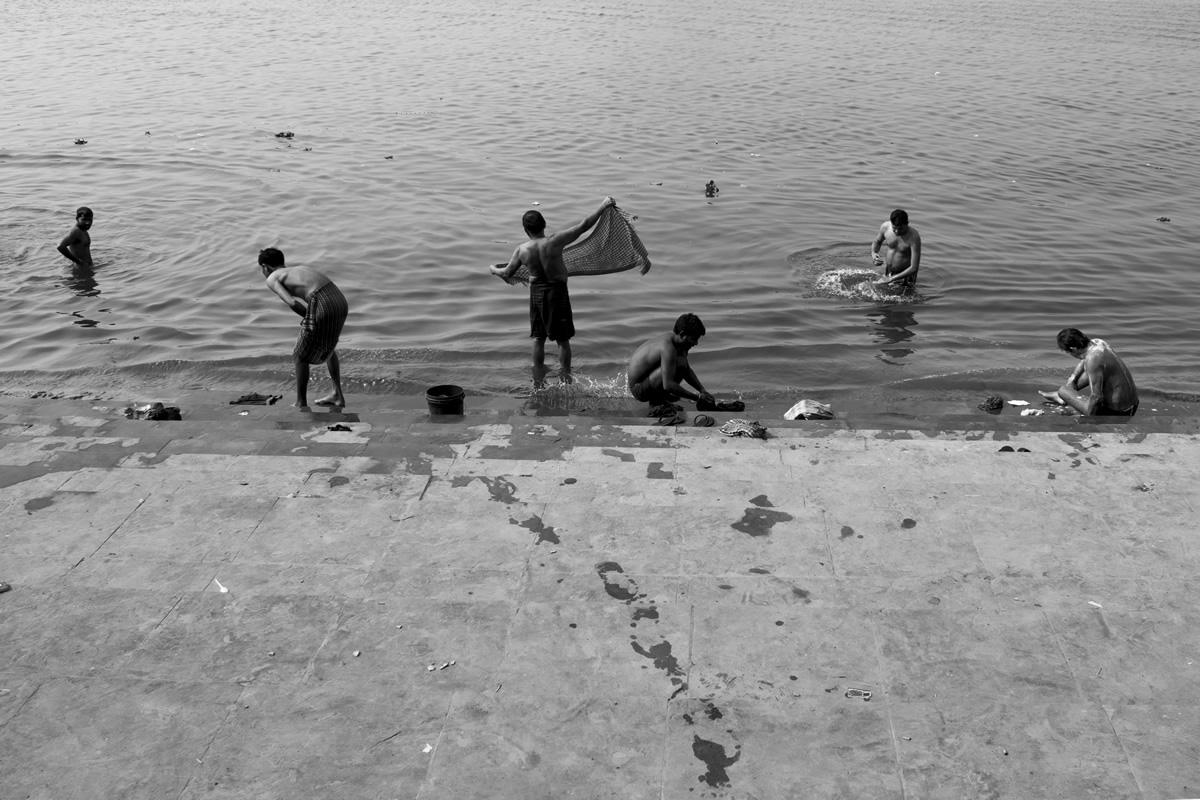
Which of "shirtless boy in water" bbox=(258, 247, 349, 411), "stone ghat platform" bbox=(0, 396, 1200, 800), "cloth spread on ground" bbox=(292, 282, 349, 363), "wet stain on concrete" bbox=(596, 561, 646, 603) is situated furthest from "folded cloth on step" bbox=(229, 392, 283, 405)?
"wet stain on concrete" bbox=(596, 561, 646, 603)

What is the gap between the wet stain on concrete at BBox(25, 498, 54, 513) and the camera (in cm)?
635

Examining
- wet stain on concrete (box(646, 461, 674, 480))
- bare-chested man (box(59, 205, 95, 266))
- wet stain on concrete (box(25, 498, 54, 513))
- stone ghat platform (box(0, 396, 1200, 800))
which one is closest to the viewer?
stone ghat platform (box(0, 396, 1200, 800))

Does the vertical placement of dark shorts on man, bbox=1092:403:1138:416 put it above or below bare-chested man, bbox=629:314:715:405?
below

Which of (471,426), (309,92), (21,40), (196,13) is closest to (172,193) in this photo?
(309,92)

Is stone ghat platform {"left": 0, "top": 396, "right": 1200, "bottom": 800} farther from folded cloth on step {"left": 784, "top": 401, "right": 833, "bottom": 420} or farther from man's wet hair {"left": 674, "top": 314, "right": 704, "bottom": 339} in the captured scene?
man's wet hair {"left": 674, "top": 314, "right": 704, "bottom": 339}

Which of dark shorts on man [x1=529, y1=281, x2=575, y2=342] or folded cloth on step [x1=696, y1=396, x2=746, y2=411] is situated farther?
dark shorts on man [x1=529, y1=281, x2=575, y2=342]

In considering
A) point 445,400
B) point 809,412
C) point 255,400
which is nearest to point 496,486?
point 445,400

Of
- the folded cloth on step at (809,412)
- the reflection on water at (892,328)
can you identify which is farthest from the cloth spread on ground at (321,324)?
the reflection on water at (892,328)

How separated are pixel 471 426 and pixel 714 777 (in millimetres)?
3843

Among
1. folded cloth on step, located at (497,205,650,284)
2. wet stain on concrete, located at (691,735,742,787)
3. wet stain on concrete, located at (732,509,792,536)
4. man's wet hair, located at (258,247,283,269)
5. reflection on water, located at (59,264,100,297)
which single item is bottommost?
wet stain on concrete, located at (691,735,742,787)

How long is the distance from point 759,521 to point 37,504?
14.3 feet

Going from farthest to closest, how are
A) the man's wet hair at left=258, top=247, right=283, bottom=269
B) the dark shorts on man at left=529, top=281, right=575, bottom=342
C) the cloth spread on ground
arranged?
the dark shorts on man at left=529, top=281, right=575, bottom=342 → the man's wet hair at left=258, top=247, right=283, bottom=269 → the cloth spread on ground

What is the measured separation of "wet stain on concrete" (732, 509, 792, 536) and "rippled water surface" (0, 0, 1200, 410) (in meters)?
4.37

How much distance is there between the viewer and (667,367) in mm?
8180
